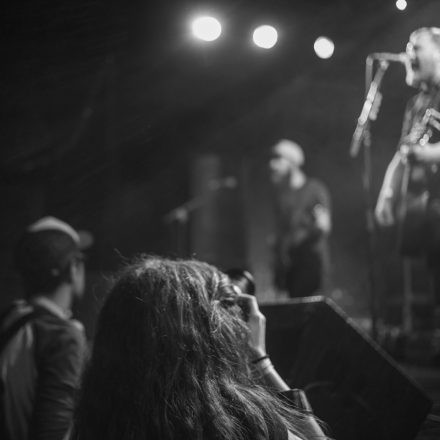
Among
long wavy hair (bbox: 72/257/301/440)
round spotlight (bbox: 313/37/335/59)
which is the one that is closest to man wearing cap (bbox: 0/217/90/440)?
long wavy hair (bbox: 72/257/301/440)

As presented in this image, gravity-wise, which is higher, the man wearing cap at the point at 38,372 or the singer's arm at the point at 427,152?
the singer's arm at the point at 427,152

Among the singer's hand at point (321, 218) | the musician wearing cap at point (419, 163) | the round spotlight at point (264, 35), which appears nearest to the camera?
the musician wearing cap at point (419, 163)

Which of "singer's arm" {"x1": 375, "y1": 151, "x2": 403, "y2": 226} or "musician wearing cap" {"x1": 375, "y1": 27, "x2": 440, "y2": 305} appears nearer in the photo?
"musician wearing cap" {"x1": 375, "y1": 27, "x2": 440, "y2": 305}

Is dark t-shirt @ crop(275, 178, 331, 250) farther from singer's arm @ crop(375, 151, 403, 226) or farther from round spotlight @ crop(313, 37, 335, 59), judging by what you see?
singer's arm @ crop(375, 151, 403, 226)

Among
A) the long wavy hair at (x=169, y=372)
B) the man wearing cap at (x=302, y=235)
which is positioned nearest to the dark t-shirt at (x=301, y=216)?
the man wearing cap at (x=302, y=235)

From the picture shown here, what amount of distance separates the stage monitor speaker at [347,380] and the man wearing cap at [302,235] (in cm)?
215

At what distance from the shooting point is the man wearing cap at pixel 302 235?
3.95m

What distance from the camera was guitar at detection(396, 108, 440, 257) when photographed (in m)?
1.76

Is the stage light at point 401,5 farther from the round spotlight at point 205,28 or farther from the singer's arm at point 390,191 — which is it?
the round spotlight at point 205,28

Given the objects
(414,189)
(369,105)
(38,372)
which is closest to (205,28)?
(369,105)

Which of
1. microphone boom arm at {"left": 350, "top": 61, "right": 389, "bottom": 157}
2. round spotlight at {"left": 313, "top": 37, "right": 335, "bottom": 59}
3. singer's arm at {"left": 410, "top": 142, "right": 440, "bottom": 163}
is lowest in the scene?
singer's arm at {"left": 410, "top": 142, "right": 440, "bottom": 163}

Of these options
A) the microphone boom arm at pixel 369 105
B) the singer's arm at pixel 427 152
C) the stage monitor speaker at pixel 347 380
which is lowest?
the stage monitor speaker at pixel 347 380

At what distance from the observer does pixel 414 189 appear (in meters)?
1.81

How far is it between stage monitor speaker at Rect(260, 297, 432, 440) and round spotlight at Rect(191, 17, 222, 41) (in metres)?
1.76
